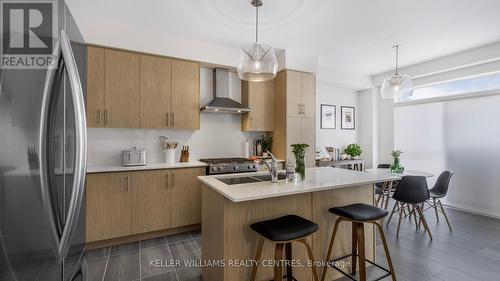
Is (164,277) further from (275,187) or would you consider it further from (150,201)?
(275,187)

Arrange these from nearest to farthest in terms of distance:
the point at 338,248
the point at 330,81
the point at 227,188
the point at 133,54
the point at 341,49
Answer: the point at 227,188 < the point at 338,248 < the point at 133,54 < the point at 341,49 < the point at 330,81

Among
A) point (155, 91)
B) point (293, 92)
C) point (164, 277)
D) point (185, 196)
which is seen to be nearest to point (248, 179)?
point (164, 277)

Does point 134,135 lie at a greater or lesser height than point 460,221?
greater

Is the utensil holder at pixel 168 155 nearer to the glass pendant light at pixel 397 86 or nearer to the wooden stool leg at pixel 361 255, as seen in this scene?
the wooden stool leg at pixel 361 255

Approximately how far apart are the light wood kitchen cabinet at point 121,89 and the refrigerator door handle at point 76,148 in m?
2.14

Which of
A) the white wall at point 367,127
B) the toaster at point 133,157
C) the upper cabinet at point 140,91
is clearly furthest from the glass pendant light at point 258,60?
the white wall at point 367,127

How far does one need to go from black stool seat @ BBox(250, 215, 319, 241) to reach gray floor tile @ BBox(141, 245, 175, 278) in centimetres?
129

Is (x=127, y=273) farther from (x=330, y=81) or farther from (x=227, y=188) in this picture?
(x=330, y=81)

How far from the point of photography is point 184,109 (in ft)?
11.1

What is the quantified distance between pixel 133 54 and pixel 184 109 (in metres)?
0.97

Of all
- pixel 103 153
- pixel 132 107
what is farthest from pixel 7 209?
pixel 103 153

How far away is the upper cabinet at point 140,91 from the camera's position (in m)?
2.86

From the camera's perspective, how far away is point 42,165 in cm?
83

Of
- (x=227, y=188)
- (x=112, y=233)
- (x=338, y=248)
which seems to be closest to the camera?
(x=227, y=188)
